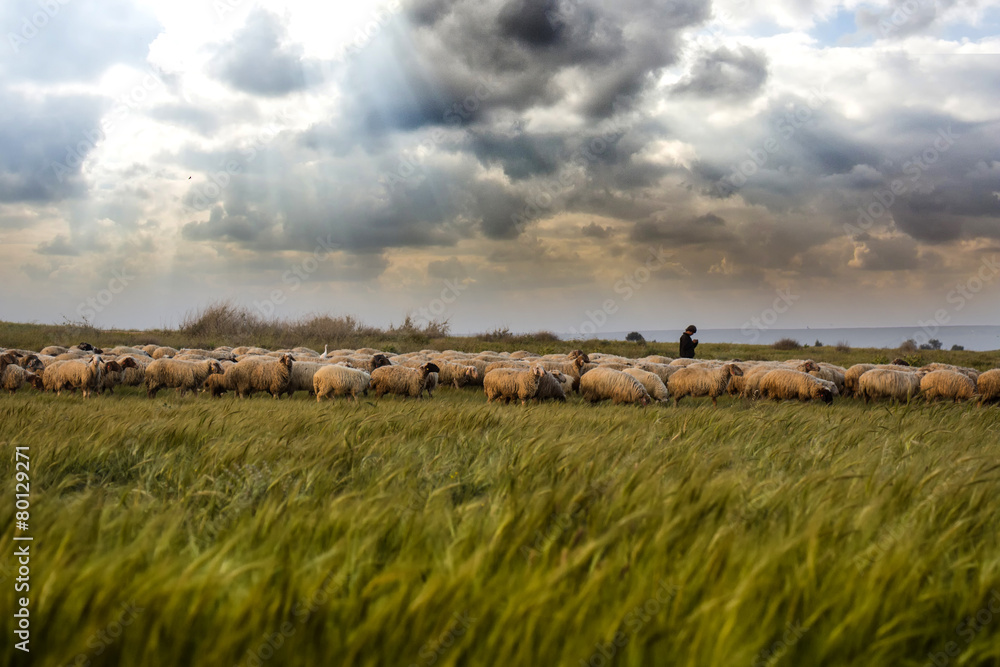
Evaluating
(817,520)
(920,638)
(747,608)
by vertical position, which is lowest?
(920,638)

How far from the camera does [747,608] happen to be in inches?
70.1

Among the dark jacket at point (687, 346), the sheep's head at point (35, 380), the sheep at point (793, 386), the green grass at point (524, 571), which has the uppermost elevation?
the dark jacket at point (687, 346)

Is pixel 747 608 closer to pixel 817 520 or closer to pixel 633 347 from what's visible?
pixel 817 520

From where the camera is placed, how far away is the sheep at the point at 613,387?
48.0 feet

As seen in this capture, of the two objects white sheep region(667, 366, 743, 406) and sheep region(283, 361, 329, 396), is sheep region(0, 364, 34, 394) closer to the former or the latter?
sheep region(283, 361, 329, 396)

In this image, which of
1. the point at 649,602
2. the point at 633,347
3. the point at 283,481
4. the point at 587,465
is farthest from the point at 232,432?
the point at 633,347

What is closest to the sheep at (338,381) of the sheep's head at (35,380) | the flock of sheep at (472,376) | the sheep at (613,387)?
the flock of sheep at (472,376)

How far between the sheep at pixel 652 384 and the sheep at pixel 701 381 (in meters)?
0.38

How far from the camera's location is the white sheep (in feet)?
51.9

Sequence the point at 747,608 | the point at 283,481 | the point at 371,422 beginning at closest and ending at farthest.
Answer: the point at 747,608, the point at 283,481, the point at 371,422

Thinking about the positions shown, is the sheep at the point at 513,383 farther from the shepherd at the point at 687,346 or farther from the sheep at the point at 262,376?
the shepherd at the point at 687,346

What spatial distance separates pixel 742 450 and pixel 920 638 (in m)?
3.32

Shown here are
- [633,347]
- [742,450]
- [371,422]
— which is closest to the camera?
[742,450]

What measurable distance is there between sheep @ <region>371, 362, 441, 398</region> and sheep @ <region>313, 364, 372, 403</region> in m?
0.88
